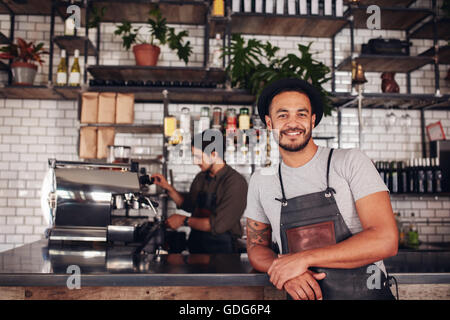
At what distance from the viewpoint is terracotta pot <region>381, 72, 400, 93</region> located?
3976 mm

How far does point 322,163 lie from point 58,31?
3845 millimetres

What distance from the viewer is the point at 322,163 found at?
1559 mm

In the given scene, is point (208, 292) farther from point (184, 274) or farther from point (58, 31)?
point (58, 31)

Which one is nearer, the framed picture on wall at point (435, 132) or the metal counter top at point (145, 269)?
the metal counter top at point (145, 269)

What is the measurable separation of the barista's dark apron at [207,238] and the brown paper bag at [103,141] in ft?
3.63

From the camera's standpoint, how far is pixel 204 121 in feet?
12.4

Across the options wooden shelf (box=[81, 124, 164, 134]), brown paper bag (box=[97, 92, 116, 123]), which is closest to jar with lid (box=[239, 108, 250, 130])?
wooden shelf (box=[81, 124, 164, 134])

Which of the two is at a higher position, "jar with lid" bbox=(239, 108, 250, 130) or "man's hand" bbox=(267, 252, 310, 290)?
"jar with lid" bbox=(239, 108, 250, 130)

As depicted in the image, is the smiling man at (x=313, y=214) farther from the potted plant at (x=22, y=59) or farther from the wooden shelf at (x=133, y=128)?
the potted plant at (x=22, y=59)

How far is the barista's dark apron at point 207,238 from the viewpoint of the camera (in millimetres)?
2955

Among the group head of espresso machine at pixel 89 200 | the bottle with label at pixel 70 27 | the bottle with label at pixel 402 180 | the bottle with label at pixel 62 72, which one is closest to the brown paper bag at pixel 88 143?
the bottle with label at pixel 62 72

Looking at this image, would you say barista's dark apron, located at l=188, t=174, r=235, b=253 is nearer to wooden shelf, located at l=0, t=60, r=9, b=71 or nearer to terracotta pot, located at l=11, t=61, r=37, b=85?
terracotta pot, located at l=11, t=61, r=37, b=85

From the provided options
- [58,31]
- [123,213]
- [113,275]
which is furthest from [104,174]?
[58,31]

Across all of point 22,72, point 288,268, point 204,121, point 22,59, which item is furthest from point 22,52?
point 288,268
